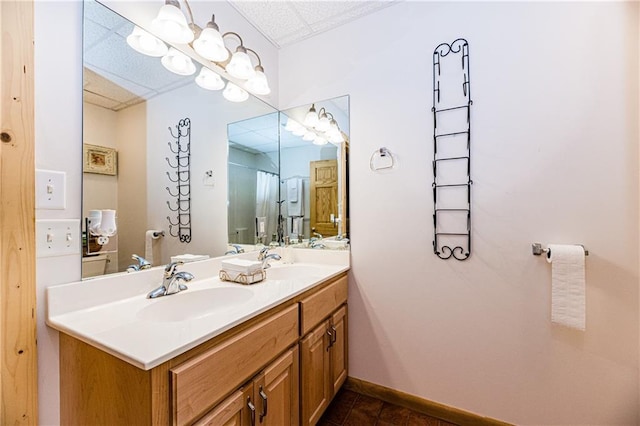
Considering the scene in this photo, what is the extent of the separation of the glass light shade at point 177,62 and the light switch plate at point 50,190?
→ 0.68 meters

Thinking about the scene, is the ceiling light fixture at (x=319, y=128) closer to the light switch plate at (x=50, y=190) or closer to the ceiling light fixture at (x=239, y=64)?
the ceiling light fixture at (x=239, y=64)

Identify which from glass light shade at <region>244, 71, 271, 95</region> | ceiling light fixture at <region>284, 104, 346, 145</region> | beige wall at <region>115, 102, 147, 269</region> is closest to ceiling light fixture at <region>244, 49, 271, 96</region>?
glass light shade at <region>244, 71, 271, 95</region>

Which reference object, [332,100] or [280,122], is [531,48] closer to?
[332,100]

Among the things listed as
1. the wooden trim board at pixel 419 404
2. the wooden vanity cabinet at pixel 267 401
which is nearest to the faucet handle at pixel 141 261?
the wooden vanity cabinet at pixel 267 401

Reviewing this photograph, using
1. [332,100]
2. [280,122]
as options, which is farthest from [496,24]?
[280,122]

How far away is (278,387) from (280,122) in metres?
1.66

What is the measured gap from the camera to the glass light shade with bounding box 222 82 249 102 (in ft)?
5.13

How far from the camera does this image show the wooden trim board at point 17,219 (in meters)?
0.78

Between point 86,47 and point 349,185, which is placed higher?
point 86,47

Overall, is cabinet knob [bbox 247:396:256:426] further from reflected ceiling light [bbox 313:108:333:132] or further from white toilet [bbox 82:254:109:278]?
reflected ceiling light [bbox 313:108:333:132]

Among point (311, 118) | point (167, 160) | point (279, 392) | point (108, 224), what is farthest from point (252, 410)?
point (311, 118)

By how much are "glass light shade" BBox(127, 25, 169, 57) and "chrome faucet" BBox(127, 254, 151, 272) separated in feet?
2.92

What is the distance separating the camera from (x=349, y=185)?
67.4 inches

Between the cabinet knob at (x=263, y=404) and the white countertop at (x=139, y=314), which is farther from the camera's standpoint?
the cabinet knob at (x=263, y=404)
